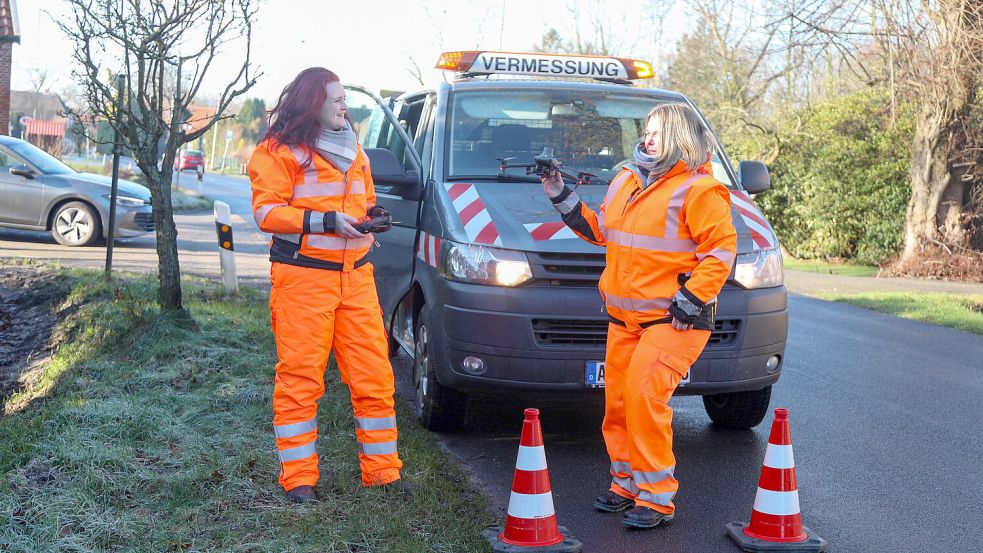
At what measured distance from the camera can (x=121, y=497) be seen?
4539mm

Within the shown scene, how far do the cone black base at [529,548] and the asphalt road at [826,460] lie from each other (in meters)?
0.16

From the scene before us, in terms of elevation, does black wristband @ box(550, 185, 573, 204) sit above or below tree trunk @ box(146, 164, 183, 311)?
above

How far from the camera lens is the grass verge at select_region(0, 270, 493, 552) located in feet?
13.4

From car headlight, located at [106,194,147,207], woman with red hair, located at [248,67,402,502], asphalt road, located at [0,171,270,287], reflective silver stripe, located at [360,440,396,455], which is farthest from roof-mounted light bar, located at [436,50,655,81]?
car headlight, located at [106,194,147,207]

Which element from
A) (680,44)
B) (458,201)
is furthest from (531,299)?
(680,44)

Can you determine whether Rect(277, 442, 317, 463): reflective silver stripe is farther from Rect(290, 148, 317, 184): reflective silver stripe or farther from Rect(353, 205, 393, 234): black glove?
Rect(290, 148, 317, 184): reflective silver stripe

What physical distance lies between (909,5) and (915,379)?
394 inches

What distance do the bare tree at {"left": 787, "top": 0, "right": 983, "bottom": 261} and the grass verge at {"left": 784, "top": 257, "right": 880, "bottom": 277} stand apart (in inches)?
32.3

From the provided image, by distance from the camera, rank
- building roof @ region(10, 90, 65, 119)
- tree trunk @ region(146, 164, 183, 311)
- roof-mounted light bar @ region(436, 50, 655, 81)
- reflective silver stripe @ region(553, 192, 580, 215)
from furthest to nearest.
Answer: building roof @ region(10, 90, 65, 119), tree trunk @ region(146, 164, 183, 311), roof-mounted light bar @ region(436, 50, 655, 81), reflective silver stripe @ region(553, 192, 580, 215)

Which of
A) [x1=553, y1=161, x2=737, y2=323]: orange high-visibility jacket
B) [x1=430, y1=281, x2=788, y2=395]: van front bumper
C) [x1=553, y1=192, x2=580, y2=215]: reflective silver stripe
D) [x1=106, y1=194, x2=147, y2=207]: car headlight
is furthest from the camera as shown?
[x1=106, y1=194, x2=147, y2=207]: car headlight

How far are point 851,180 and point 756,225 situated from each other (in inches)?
564

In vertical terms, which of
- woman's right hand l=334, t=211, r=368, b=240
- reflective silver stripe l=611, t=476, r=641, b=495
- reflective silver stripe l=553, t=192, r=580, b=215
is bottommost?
reflective silver stripe l=611, t=476, r=641, b=495

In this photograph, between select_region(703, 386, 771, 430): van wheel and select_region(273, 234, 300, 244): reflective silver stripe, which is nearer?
select_region(273, 234, 300, 244): reflective silver stripe

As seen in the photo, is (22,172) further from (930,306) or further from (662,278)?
(662,278)
